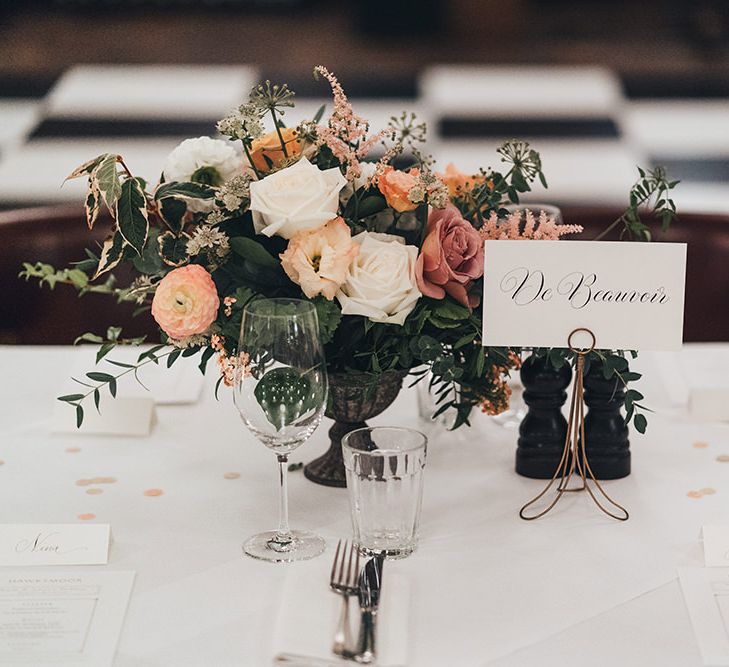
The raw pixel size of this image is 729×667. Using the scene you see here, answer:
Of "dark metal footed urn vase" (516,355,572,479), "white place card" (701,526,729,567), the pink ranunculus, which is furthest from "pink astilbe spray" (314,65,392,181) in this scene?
"white place card" (701,526,729,567)

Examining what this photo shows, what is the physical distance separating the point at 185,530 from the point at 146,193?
0.39 metres

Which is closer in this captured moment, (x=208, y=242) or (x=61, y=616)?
(x=61, y=616)

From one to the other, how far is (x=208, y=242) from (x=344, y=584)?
407 millimetres

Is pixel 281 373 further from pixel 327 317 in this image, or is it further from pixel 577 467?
pixel 577 467

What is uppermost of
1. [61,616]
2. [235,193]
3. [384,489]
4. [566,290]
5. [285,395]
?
[235,193]

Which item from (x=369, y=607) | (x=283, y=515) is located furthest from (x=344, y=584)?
(x=283, y=515)

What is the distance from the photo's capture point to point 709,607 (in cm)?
113

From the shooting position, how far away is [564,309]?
1299mm

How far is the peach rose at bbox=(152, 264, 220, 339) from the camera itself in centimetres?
125

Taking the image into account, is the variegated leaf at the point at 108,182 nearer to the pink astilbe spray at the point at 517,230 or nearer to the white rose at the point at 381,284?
the white rose at the point at 381,284

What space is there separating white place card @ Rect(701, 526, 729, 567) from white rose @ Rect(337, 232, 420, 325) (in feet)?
1.29

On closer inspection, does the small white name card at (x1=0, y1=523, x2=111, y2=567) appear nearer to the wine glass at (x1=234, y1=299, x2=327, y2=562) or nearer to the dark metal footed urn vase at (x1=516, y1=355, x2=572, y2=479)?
the wine glass at (x1=234, y1=299, x2=327, y2=562)

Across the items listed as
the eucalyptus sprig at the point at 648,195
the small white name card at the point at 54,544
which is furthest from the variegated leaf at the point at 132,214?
the eucalyptus sprig at the point at 648,195

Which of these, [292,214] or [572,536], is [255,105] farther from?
[572,536]
